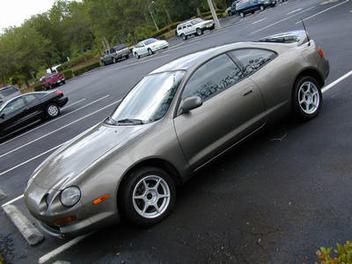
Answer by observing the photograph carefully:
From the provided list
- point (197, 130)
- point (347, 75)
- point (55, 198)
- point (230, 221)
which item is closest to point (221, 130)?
point (197, 130)

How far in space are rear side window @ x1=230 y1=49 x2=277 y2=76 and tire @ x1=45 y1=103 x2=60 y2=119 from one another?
478 inches

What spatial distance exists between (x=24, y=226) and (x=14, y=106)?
37.9ft

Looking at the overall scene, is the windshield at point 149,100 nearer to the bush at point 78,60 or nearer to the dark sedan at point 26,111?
the dark sedan at point 26,111

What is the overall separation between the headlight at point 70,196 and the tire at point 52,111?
12.7 m

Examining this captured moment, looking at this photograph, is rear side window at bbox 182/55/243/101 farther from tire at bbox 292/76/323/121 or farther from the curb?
the curb

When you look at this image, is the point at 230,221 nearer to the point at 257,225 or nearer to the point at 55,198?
the point at 257,225

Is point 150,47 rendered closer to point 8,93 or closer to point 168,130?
point 8,93

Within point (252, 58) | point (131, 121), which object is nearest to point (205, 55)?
point (252, 58)

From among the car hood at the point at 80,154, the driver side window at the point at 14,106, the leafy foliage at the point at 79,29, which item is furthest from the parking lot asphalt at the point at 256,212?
the leafy foliage at the point at 79,29

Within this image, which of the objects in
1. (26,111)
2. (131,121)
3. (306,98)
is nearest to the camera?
(131,121)

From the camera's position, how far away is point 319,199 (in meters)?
4.11

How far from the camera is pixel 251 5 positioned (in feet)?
132

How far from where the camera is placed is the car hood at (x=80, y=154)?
4.49 metres

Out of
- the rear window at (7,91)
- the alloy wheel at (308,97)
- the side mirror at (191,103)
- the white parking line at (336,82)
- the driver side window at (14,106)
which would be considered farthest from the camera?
the rear window at (7,91)
